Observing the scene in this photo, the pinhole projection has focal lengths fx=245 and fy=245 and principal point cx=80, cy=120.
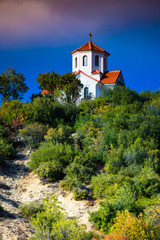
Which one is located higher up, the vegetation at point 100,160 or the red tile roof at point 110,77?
the red tile roof at point 110,77

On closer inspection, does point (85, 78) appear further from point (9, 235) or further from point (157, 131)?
point (9, 235)

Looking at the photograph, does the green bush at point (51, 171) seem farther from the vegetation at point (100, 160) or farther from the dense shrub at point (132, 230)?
the dense shrub at point (132, 230)

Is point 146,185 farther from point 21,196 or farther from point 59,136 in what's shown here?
point 59,136

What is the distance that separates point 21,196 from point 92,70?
29.0 metres

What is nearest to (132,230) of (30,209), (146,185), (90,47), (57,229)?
(57,229)

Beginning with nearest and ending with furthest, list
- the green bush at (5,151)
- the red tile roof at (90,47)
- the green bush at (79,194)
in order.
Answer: the green bush at (79,194) < the green bush at (5,151) < the red tile roof at (90,47)

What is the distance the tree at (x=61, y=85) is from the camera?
99.1 ft

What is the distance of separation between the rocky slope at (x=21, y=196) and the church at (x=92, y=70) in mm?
20821

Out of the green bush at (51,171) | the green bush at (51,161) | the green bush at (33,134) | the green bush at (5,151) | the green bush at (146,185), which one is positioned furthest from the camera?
the green bush at (33,134)

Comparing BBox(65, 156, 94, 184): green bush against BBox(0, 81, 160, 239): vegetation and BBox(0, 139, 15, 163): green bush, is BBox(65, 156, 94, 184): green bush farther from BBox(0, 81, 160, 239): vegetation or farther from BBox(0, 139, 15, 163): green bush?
BBox(0, 139, 15, 163): green bush

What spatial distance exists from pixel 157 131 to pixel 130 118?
255 centimetres

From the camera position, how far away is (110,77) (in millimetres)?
39375

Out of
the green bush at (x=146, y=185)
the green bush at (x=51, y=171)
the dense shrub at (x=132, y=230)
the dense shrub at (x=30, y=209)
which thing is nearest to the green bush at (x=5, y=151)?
the green bush at (x=51, y=171)

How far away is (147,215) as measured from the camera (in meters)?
9.44
